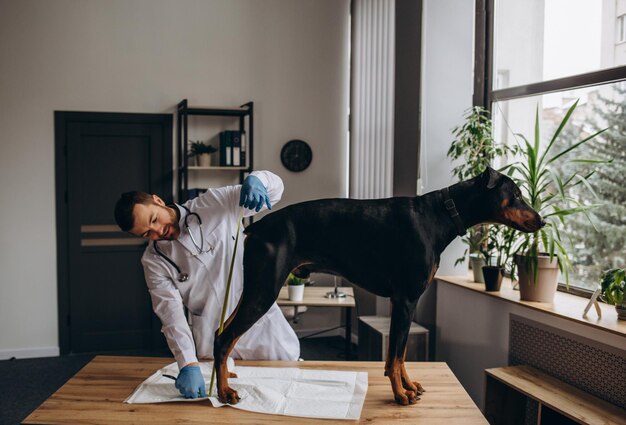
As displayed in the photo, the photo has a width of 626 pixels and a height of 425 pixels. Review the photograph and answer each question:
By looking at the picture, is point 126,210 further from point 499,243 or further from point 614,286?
point 499,243

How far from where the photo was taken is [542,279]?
9.44 ft

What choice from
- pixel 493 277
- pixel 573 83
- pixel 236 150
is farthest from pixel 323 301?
pixel 573 83

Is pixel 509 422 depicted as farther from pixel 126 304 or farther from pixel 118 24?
pixel 118 24

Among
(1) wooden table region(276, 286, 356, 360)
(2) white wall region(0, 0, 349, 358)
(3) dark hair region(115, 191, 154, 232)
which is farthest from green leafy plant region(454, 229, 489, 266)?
(3) dark hair region(115, 191, 154, 232)

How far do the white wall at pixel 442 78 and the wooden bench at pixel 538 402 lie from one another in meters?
1.13

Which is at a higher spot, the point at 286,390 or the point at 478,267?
the point at 478,267

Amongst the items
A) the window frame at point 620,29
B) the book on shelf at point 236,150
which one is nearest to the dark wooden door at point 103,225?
the book on shelf at point 236,150

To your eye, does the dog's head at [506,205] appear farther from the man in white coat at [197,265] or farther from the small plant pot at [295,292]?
the small plant pot at [295,292]

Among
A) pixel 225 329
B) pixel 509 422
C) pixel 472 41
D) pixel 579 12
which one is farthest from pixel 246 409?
pixel 472 41

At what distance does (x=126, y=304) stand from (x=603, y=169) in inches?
155

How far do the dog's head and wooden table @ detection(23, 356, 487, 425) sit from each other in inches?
22.6

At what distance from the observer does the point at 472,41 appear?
3.87 metres

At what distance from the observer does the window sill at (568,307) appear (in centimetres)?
243

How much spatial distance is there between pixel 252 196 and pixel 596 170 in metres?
2.14
